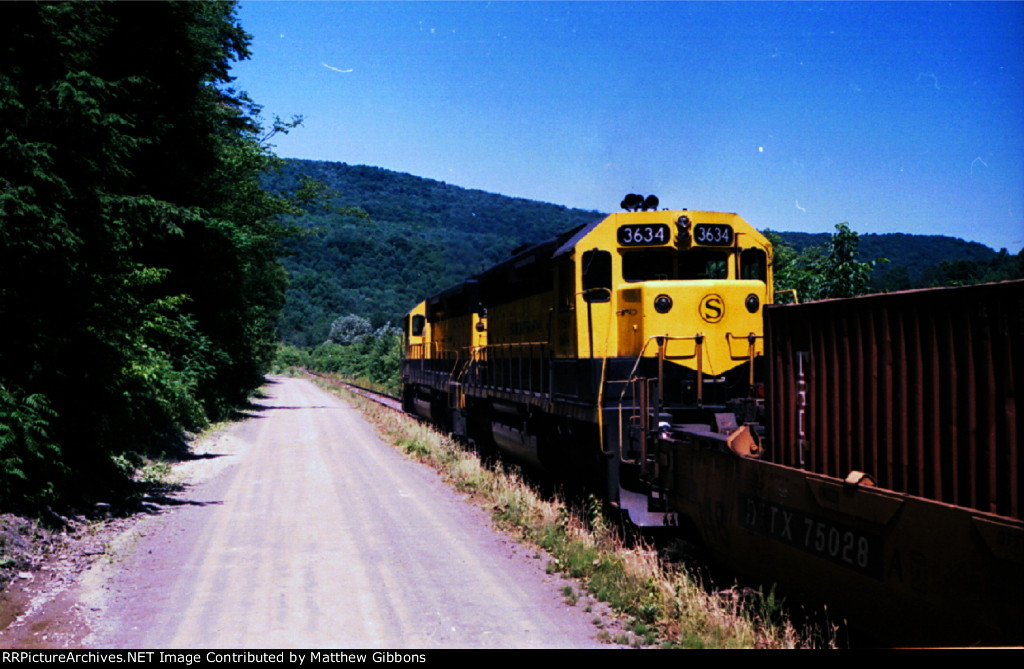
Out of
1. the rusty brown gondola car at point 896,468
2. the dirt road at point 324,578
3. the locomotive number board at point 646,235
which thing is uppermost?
the locomotive number board at point 646,235

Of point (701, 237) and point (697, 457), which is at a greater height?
point (701, 237)

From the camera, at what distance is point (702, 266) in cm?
1100

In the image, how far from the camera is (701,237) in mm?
10828

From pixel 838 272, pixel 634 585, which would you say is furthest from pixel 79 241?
pixel 838 272

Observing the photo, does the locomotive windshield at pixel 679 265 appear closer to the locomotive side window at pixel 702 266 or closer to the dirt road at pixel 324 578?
the locomotive side window at pixel 702 266

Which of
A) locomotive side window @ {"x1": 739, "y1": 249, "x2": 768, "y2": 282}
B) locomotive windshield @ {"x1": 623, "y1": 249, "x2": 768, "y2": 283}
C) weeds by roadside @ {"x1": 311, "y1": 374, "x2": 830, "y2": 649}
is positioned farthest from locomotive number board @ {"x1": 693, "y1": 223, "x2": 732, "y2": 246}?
weeds by roadside @ {"x1": 311, "y1": 374, "x2": 830, "y2": 649}

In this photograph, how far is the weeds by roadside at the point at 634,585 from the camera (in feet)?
21.9

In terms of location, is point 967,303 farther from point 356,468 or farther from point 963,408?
point 356,468

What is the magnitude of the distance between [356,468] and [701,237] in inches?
412

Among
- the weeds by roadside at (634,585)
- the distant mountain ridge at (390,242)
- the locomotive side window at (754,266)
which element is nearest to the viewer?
the weeds by roadside at (634,585)

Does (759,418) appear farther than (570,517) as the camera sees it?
No

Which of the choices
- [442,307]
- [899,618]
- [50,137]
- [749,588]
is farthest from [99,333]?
[442,307]

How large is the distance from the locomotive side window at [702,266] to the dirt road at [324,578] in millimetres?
4280

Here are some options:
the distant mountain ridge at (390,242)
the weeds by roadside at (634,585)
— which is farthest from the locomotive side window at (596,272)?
the distant mountain ridge at (390,242)
